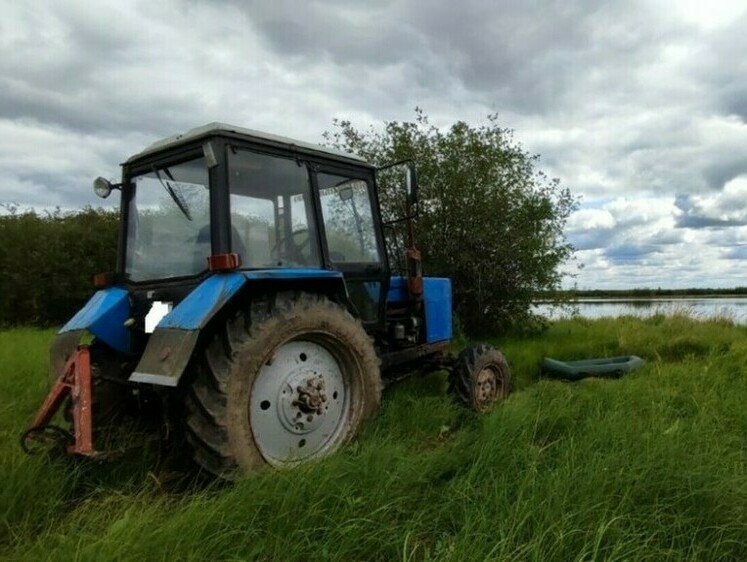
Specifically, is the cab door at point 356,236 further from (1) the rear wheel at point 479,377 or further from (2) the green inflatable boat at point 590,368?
(2) the green inflatable boat at point 590,368

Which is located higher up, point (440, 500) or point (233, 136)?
point (233, 136)

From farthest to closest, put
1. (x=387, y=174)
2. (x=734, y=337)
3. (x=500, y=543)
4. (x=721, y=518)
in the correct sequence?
(x=387, y=174) → (x=734, y=337) → (x=721, y=518) → (x=500, y=543)

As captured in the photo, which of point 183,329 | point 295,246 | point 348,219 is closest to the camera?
point 183,329

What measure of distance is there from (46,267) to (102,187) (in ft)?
40.0

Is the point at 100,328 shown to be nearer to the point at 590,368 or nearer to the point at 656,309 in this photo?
the point at 590,368

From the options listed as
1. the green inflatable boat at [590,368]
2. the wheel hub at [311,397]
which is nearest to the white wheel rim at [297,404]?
the wheel hub at [311,397]

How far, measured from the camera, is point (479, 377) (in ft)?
17.7

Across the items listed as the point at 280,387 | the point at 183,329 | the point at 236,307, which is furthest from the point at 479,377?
the point at 183,329

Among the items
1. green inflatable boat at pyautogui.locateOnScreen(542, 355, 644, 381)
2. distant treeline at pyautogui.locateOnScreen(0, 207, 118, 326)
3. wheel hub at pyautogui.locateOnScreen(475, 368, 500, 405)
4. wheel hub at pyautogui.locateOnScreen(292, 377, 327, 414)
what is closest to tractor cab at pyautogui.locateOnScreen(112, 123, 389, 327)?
wheel hub at pyautogui.locateOnScreen(292, 377, 327, 414)

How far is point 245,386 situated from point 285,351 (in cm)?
41

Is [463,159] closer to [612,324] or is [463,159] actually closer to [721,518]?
[612,324]

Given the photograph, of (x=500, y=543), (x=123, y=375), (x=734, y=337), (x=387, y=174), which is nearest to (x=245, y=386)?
(x=123, y=375)

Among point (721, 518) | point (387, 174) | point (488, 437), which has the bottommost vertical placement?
point (721, 518)

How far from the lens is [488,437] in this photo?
135 inches
